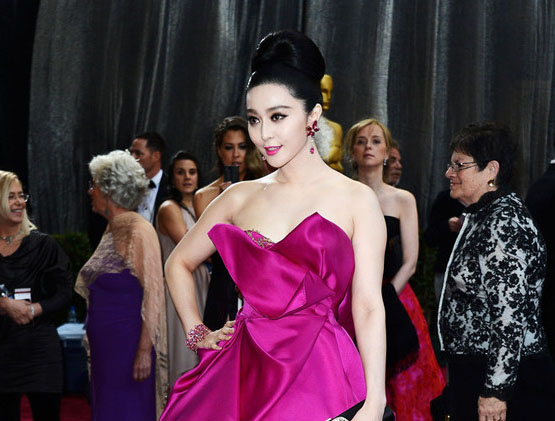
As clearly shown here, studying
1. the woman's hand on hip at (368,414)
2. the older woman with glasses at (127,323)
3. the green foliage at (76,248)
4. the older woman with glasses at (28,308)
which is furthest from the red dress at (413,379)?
the green foliage at (76,248)

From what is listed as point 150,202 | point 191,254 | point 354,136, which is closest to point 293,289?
point 191,254

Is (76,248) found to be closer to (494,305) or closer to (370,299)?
(494,305)

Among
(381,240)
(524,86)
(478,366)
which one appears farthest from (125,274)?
(524,86)

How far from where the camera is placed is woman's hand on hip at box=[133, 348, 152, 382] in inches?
170

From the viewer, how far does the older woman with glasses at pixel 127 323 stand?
428 centimetres

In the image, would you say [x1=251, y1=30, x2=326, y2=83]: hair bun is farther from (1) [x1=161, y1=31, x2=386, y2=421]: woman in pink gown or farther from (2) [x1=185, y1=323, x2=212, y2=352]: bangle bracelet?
(2) [x1=185, y1=323, x2=212, y2=352]: bangle bracelet

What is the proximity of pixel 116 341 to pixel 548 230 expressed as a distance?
7.04 feet

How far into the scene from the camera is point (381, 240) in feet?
7.43

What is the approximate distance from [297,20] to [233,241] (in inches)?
226

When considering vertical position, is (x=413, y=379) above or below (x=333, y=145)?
below

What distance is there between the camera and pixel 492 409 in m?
2.86

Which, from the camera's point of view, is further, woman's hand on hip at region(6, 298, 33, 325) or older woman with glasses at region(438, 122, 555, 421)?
woman's hand on hip at region(6, 298, 33, 325)

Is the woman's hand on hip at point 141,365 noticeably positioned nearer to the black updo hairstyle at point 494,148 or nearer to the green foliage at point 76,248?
the black updo hairstyle at point 494,148

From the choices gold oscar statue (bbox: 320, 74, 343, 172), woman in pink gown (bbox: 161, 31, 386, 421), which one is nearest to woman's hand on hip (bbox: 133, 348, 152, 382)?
gold oscar statue (bbox: 320, 74, 343, 172)
